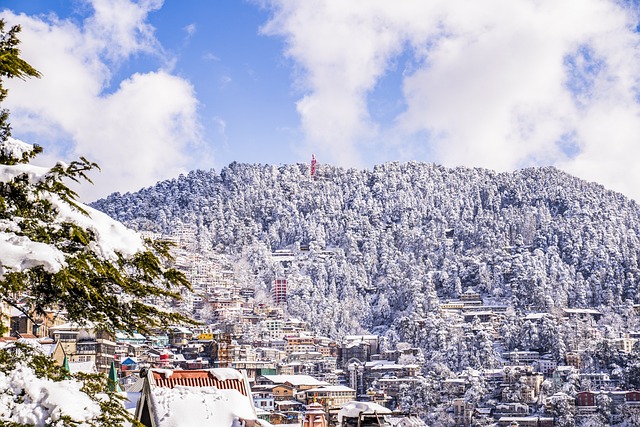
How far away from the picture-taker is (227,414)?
42.5 feet

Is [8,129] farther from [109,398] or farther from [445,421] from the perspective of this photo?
[445,421]

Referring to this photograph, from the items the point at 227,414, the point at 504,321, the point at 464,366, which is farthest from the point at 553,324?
the point at 227,414

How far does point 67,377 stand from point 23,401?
2.12 ft

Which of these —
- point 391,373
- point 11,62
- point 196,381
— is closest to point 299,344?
point 391,373

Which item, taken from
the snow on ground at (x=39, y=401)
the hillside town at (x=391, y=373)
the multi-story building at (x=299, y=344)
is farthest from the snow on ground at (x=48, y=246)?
the multi-story building at (x=299, y=344)

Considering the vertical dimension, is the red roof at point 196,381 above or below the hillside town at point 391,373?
below

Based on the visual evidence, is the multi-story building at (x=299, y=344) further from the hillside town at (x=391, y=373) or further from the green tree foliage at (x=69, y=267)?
the green tree foliage at (x=69, y=267)

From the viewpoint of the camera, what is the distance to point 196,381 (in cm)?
1345

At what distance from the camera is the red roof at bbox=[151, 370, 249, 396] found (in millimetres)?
13094

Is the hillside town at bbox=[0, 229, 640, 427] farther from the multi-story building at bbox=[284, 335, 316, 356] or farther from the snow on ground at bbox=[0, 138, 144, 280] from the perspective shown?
the snow on ground at bbox=[0, 138, 144, 280]

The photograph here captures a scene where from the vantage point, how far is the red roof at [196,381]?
1309 centimetres

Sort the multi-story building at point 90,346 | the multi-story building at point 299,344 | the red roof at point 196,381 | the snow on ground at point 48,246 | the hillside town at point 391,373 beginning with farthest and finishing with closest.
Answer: the multi-story building at point 299,344, the hillside town at point 391,373, the multi-story building at point 90,346, the red roof at point 196,381, the snow on ground at point 48,246

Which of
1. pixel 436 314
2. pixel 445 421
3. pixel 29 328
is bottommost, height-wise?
pixel 445 421

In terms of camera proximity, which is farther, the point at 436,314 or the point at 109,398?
the point at 436,314
